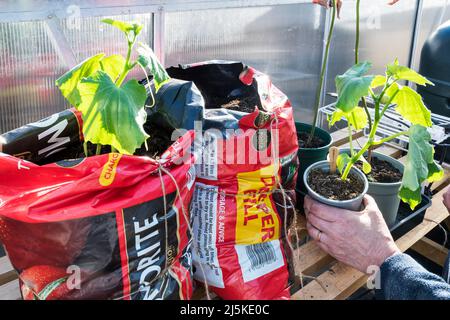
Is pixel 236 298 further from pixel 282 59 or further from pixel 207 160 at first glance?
pixel 282 59

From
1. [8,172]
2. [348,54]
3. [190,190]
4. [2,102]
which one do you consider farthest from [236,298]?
[348,54]

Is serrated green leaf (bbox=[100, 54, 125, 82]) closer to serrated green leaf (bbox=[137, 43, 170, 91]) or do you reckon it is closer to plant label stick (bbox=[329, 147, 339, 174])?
serrated green leaf (bbox=[137, 43, 170, 91])

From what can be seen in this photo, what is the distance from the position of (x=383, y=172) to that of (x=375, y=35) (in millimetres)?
969

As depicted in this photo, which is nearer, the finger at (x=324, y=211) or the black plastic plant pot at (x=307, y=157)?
the finger at (x=324, y=211)

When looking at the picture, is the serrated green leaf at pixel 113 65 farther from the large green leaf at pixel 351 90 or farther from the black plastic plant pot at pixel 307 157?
the black plastic plant pot at pixel 307 157

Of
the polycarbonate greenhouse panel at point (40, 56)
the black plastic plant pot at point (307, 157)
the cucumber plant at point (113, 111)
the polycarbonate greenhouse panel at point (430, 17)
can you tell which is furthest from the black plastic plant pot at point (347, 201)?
the polycarbonate greenhouse panel at point (430, 17)

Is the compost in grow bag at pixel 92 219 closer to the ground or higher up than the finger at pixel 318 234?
higher up

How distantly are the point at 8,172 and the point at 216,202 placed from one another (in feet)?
1.25

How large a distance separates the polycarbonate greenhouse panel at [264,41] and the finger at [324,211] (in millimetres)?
573

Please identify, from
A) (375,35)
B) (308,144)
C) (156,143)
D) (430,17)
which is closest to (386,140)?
(308,144)

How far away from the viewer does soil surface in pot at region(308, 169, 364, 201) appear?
3.27ft

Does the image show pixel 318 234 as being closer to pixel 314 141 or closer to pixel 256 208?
pixel 256 208

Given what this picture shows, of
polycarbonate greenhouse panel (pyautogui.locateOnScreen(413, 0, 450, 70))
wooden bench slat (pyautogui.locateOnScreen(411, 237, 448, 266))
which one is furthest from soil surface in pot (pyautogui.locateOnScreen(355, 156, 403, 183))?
polycarbonate greenhouse panel (pyautogui.locateOnScreen(413, 0, 450, 70))

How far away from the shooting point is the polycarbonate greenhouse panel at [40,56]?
1.01 meters
